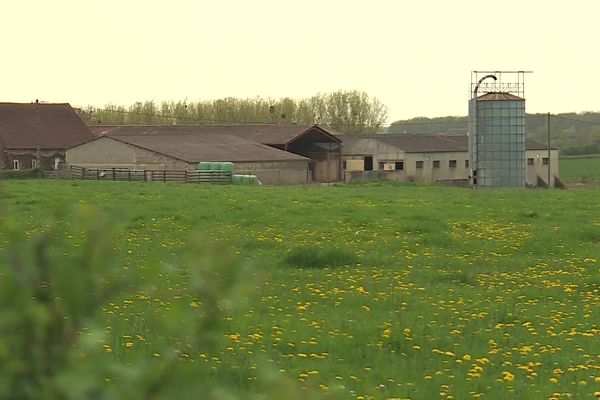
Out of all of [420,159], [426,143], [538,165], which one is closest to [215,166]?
Result: [420,159]

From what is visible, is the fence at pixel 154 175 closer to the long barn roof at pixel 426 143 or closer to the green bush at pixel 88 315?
the long barn roof at pixel 426 143

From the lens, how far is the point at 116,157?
70.9 meters

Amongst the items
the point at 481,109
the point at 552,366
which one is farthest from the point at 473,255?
the point at 481,109

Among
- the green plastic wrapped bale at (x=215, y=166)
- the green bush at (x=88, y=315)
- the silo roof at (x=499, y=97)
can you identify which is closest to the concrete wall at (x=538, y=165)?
the silo roof at (x=499, y=97)

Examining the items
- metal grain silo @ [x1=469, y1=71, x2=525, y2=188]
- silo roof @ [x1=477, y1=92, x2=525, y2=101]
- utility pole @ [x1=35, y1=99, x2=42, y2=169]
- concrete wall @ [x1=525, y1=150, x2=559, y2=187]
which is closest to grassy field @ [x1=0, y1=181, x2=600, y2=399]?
metal grain silo @ [x1=469, y1=71, x2=525, y2=188]

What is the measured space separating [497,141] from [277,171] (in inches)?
638

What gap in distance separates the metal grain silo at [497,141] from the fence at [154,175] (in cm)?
1730

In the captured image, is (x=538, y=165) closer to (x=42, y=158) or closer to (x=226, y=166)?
(x=226, y=166)

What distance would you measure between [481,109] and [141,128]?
4380 cm

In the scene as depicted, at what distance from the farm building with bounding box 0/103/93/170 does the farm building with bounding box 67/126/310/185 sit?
5.50 metres

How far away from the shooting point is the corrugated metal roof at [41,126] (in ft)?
257

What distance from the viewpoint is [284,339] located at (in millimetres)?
10164

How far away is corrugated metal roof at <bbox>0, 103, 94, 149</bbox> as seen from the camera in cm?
7825

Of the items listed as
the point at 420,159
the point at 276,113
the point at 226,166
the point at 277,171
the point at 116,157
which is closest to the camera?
the point at 226,166
